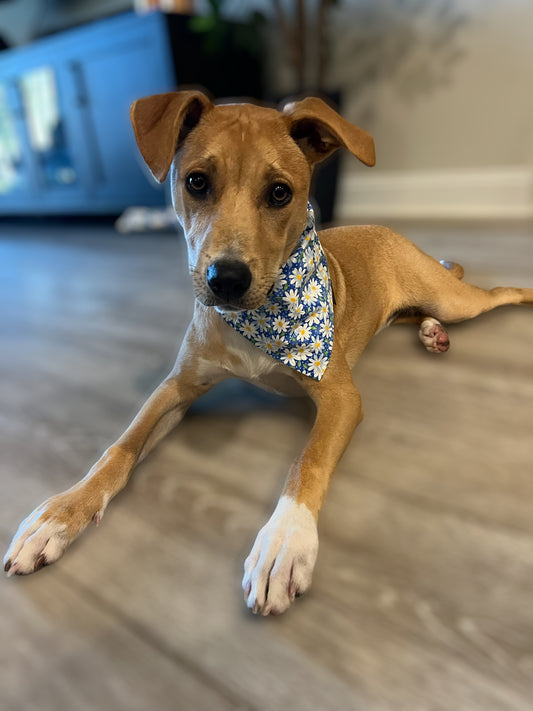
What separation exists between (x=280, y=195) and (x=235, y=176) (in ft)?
0.44

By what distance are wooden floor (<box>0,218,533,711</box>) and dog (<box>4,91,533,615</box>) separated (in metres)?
0.07

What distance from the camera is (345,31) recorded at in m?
4.30

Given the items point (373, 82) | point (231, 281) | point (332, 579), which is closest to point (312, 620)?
point (332, 579)

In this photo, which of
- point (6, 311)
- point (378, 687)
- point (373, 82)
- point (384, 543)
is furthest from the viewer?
point (373, 82)

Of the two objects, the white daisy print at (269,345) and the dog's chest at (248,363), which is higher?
the white daisy print at (269,345)

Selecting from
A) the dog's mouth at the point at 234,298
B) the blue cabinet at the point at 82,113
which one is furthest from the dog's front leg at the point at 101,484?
the blue cabinet at the point at 82,113

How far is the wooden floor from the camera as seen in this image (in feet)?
2.95

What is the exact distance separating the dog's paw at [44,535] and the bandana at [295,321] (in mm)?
632

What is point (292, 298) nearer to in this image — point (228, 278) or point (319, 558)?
point (228, 278)

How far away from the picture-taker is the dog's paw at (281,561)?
39.9 inches

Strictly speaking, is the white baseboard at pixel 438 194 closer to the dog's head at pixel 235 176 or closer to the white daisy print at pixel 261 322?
the dog's head at pixel 235 176

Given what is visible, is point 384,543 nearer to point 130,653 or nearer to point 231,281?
point 130,653

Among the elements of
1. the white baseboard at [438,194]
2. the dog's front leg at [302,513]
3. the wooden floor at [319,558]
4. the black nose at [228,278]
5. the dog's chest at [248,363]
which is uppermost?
the black nose at [228,278]

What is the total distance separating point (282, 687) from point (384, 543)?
1.23 feet
